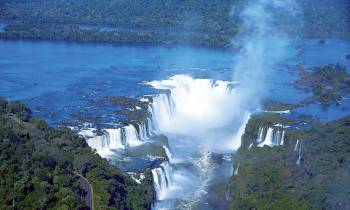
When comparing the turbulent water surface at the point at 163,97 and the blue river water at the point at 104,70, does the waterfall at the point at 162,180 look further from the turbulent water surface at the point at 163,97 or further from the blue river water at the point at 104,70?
the blue river water at the point at 104,70

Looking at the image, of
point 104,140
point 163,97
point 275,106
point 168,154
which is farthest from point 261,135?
point 104,140

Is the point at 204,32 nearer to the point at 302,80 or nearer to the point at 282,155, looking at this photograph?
the point at 302,80

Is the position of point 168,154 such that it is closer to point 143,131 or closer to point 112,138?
point 143,131

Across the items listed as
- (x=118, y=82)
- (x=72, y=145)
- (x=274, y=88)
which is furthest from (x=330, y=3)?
(x=72, y=145)

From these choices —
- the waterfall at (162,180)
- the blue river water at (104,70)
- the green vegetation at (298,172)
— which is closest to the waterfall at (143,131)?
the blue river water at (104,70)

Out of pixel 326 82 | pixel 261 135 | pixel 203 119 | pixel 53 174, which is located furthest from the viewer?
pixel 326 82

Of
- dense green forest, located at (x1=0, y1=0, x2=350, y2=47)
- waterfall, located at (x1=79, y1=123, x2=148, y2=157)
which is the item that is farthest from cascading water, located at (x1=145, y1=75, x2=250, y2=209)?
dense green forest, located at (x1=0, y1=0, x2=350, y2=47)
